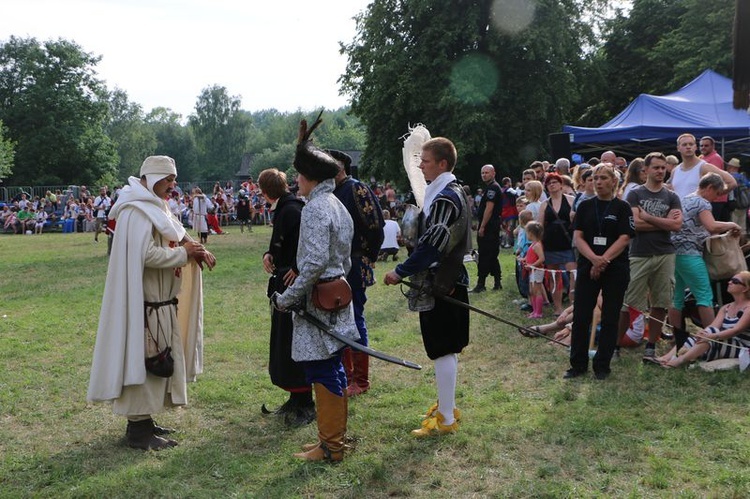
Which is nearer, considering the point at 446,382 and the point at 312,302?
the point at 312,302

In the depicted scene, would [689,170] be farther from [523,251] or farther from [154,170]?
[154,170]

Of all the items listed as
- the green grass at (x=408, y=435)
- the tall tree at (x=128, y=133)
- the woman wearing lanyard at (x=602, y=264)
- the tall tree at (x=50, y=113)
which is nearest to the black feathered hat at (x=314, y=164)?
the green grass at (x=408, y=435)

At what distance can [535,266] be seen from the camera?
901cm

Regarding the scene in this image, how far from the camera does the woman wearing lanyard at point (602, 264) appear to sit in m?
6.09

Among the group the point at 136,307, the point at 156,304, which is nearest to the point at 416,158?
the point at 156,304

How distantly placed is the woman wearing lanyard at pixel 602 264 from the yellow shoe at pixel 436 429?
183 centimetres

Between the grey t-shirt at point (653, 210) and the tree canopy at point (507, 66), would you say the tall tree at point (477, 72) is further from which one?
the grey t-shirt at point (653, 210)

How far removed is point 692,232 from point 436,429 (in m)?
3.54

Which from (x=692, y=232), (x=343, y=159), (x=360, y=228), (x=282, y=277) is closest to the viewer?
(x=282, y=277)

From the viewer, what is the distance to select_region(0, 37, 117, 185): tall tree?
52375mm

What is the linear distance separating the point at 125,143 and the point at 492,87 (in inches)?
2825

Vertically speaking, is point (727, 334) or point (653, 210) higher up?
point (653, 210)

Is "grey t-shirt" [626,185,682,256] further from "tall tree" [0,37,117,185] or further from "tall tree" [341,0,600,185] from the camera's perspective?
"tall tree" [0,37,117,185]

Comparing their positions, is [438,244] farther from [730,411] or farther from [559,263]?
[559,263]
